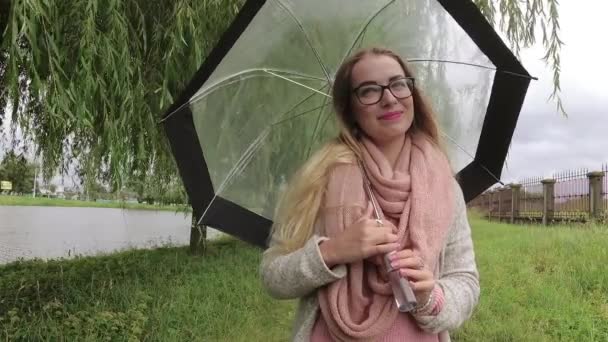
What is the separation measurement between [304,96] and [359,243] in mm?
863

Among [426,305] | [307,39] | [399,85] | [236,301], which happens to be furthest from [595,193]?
[426,305]

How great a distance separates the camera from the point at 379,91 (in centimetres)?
141

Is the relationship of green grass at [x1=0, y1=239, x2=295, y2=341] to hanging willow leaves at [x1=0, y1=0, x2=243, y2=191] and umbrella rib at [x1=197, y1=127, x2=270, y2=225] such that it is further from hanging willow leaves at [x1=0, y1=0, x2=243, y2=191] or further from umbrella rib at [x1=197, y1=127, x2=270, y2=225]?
umbrella rib at [x1=197, y1=127, x2=270, y2=225]

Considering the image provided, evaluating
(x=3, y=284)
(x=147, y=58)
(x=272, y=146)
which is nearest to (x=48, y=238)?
(x=3, y=284)

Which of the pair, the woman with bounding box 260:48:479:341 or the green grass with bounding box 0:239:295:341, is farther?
the green grass with bounding box 0:239:295:341

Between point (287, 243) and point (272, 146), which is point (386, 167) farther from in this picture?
point (272, 146)

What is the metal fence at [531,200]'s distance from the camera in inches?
520

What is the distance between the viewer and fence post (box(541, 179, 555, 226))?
12.2m

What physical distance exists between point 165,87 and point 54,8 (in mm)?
747

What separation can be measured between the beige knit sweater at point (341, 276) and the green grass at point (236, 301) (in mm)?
2971

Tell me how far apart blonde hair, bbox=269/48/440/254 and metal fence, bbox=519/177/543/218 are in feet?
40.3

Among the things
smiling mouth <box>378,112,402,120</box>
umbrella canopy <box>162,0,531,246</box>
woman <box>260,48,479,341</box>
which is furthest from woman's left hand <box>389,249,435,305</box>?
umbrella canopy <box>162,0,531,246</box>

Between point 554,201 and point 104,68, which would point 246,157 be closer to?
point 104,68

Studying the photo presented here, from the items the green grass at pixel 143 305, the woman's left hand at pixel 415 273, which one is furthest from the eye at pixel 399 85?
the green grass at pixel 143 305
